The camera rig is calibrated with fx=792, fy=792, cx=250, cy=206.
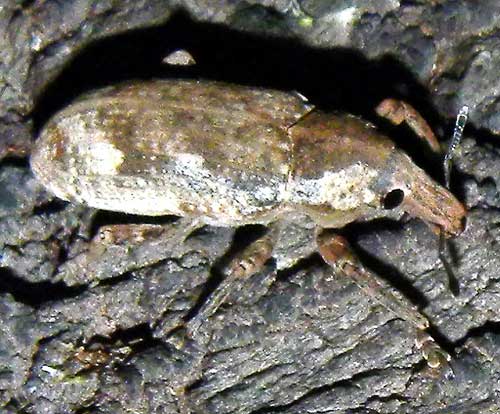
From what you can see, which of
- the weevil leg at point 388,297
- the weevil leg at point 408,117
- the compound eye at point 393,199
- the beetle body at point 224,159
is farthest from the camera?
the weevil leg at point 408,117

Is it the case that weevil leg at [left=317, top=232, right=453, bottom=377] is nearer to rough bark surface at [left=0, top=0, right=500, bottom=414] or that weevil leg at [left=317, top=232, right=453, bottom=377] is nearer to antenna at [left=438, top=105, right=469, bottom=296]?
rough bark surface at [left=0, top=0, right=500, bottom=414]

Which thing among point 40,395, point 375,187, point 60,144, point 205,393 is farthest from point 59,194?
point 375,187

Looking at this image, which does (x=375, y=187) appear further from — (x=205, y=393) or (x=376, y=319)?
(x=205, y=393)

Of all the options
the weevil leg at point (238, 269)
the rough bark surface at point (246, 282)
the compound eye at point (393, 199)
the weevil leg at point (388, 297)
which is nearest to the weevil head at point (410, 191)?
the compound eye at point (393, 199)

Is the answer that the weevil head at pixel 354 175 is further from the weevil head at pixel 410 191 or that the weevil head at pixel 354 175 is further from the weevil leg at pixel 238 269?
the weevil leg at pixel 238 269

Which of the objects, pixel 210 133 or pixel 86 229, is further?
pixel 86 229

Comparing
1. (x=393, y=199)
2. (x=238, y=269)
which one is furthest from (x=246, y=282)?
(x=393, y=199)
